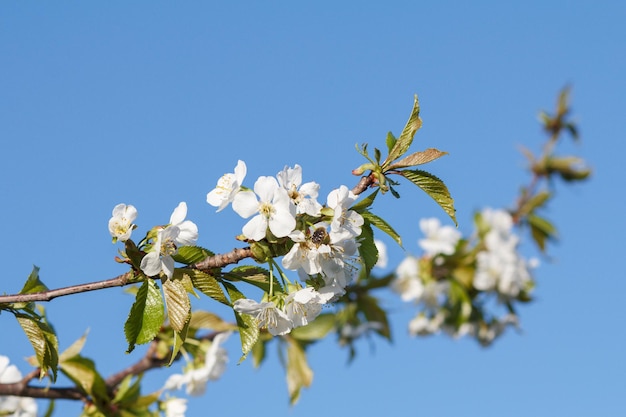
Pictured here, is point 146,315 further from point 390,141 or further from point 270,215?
point 390,141

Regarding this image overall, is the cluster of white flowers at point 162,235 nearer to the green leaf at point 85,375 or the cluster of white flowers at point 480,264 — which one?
the green leaf at point 85,375

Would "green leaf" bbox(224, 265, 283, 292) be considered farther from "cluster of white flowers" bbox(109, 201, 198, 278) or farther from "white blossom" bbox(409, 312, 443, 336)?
"white blossom" bbox(409, 312, 443, 336)

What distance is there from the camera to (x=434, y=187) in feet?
4.16

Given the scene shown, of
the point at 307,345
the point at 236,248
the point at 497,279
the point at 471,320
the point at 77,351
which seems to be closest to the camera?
the point at 236,248

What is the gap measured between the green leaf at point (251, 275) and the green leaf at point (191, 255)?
0.05m

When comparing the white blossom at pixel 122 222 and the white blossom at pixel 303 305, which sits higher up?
the white blossom at pixel 122 222

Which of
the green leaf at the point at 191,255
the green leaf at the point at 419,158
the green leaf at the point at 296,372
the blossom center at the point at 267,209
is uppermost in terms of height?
the green leaf at the point at 296,372

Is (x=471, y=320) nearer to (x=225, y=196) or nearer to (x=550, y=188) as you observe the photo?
(x=550, y=188)

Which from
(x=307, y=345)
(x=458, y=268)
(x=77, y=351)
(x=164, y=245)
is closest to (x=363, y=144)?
(x=164, y=245)

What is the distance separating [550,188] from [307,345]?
244 cm

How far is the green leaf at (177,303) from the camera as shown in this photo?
3.78ft

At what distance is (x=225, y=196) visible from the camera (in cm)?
126

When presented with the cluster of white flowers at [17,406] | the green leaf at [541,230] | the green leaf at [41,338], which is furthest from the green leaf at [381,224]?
the green leaf at [541,230]

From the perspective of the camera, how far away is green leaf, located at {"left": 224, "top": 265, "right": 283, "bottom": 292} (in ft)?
3.96
